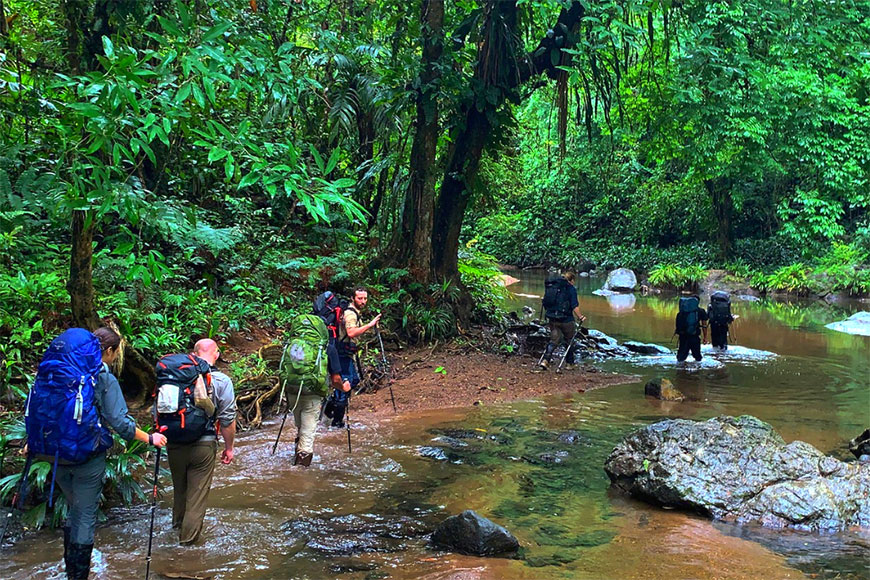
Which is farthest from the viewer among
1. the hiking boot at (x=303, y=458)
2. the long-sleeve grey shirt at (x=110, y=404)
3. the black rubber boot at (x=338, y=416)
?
the black rubber boot at (x=338, y=416)

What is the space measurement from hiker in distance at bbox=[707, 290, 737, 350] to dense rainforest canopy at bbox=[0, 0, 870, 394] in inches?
114

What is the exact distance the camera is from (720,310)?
15352 mm

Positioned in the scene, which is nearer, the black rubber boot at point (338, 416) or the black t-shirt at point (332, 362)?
the black t-shirt at point (332, 362)

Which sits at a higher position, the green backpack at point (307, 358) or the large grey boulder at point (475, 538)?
the green backpack at point (307, 358)

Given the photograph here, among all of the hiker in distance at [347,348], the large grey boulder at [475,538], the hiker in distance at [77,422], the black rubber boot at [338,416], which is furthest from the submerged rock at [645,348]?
the hiker in distance at [77,422]

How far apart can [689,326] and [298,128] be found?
963cm

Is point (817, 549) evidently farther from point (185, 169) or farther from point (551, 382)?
point (185, 169)

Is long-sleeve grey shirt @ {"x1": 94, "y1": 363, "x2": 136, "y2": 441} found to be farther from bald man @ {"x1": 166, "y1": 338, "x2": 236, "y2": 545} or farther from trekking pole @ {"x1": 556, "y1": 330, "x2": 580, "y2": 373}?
trekking pole @ {"x1": 556, "y1": 330, "x2": 580, "y2": 373}

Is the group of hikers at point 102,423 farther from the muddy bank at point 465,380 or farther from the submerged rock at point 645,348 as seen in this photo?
the submerged rock at point 645,348

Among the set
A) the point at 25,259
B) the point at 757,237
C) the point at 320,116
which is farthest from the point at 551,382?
the point at 757,237

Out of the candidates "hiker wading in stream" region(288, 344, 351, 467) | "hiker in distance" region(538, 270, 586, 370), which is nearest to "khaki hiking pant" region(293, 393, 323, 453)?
"hiker wading in stream" region(288, 344, 351, 467)

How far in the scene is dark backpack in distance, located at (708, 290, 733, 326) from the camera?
50.3 feet

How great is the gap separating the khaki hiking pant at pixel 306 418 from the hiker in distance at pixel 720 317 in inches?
439

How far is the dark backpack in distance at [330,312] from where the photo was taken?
25.5 ft
